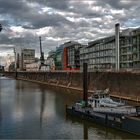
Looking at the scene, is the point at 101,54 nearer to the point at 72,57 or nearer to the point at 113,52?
the point at 113,52

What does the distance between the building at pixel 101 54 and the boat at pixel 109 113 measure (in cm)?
8467

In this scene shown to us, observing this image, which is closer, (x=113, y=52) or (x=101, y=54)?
(x=113, y=52)

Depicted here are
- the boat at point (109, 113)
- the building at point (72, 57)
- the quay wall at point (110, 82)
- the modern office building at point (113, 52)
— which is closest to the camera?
the boat at point (109, 113)

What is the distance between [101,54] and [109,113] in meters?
101

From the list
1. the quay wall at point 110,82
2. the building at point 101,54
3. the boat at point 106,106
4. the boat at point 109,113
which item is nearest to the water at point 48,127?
the boat at point 109,113

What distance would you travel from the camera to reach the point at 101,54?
151 m

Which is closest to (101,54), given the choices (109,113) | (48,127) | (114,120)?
(109,113)

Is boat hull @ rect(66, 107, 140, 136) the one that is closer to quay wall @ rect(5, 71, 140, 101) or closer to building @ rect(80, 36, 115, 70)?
quay wall @ rect(5, 71, 140, 101)

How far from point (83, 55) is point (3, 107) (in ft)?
342

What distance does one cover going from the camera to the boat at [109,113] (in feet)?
144

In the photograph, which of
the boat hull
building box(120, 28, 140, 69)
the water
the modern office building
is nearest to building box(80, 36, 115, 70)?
the modern office building

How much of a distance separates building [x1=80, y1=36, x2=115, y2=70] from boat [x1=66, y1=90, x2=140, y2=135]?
84.7 meters

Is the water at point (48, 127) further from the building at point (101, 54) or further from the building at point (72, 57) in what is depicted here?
the building at point (72, 57)

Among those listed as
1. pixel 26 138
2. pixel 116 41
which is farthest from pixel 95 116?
pixel 116 41
